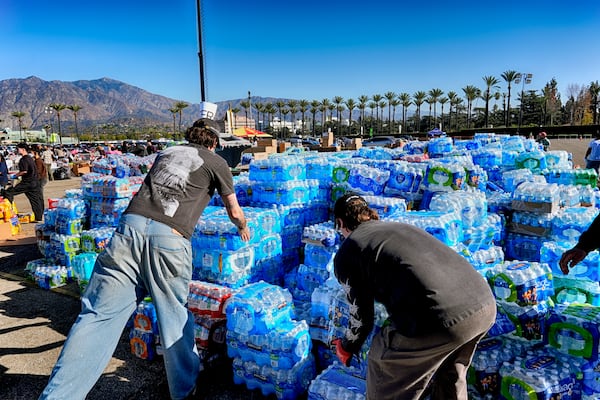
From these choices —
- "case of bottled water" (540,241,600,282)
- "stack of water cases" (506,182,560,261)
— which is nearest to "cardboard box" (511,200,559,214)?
"stack of water cases" (506,182,560,261)

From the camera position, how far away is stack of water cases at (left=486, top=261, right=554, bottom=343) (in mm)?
2871

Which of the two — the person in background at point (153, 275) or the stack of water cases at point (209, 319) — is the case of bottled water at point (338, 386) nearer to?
the person in background at point (153, 275)

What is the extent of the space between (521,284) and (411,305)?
1.52 metres

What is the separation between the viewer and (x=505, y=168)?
25.8 ft

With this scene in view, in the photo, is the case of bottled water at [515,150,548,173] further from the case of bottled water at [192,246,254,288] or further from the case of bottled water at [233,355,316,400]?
the case of bottled water at [233,355,316,400]

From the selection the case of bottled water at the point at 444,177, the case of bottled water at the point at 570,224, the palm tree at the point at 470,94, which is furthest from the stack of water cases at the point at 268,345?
the palm tree at the point at 470,94

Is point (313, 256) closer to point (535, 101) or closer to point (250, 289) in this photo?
point (250, 289)

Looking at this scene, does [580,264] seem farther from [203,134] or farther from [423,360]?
[203,134]

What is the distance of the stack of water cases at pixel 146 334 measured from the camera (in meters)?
3.86

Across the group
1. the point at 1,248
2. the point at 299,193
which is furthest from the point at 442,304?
the point at 1,248

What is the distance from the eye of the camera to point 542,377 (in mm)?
2549

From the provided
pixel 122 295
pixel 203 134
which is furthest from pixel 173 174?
pixel 122 295

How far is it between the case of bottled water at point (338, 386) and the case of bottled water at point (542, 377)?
0.91 metres

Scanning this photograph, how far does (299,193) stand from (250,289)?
195 cm
